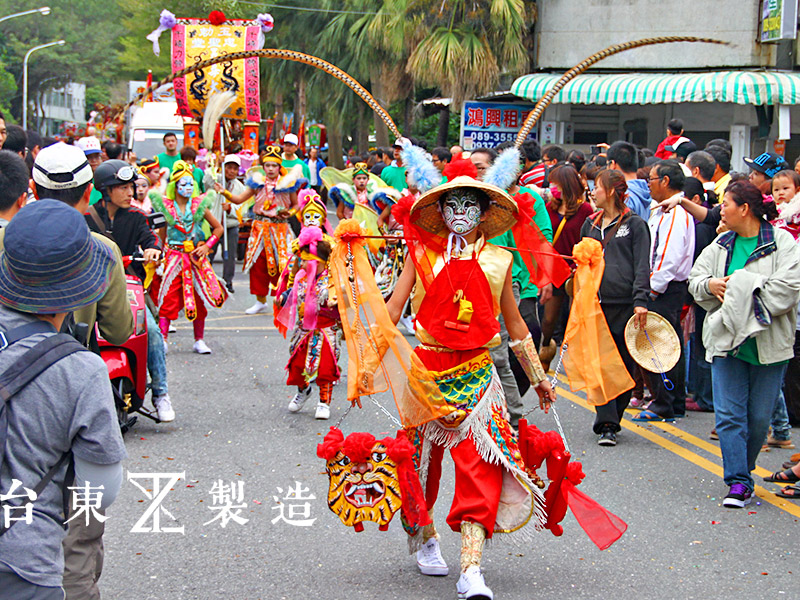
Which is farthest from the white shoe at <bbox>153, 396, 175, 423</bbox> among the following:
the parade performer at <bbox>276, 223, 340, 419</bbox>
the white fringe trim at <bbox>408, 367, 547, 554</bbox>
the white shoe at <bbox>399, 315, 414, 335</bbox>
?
the white shoe at <bbox>399, 315, 414, 335</bbox>

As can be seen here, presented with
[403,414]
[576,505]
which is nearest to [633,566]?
[576,505]

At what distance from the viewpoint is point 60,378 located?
8.55 ft

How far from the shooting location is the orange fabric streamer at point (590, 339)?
4.86 m

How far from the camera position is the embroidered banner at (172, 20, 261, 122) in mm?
17969

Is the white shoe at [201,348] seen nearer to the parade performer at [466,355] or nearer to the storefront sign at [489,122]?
the parade performer at [466,355]

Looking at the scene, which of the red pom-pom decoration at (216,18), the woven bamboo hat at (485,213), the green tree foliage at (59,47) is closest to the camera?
the woven bamboo hat at (485,213)

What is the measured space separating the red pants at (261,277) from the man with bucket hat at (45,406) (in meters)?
9.20

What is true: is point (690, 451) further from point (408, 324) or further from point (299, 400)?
point (408, 324)

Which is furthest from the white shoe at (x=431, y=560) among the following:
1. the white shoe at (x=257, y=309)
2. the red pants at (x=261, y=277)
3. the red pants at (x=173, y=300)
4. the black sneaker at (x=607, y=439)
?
the white shoe at (x=257, y=309)

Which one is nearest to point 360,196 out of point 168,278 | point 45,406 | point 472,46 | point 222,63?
point 168,278

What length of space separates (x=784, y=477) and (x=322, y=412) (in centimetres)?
340

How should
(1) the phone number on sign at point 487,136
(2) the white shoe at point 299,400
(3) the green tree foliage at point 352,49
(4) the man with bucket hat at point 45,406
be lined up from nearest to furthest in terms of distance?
(4) the man with bucket hat at point 45,406 → (2) the white shoe at point 299,400 → (1) the phone number on sign at point 487,136 → (3) the green tree foliage at point 352,49

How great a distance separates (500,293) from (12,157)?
2453 millimetres

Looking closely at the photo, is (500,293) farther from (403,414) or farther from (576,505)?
(576,505)
